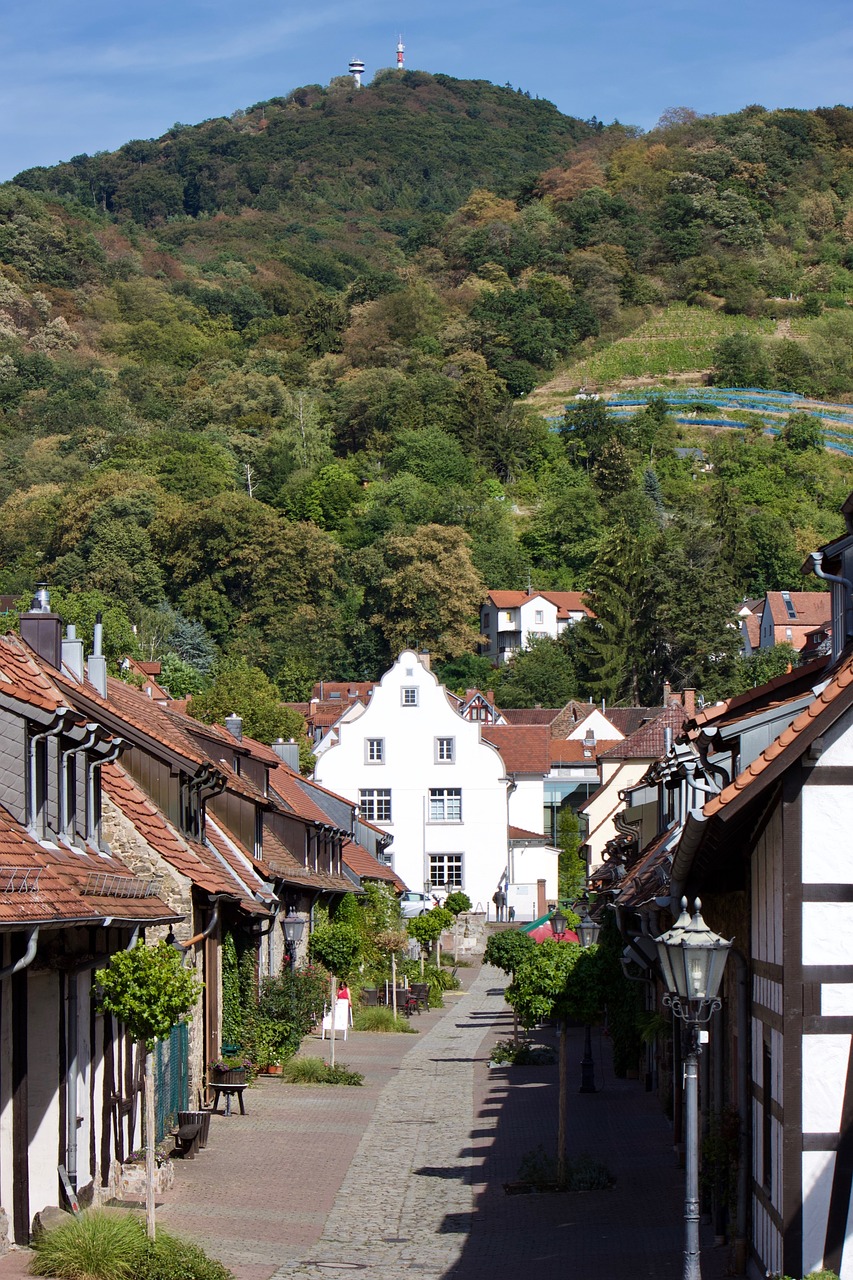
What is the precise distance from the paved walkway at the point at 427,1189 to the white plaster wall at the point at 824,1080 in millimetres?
2967

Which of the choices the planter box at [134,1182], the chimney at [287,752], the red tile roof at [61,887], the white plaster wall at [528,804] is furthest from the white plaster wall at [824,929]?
the white plaster wall at [528,804]

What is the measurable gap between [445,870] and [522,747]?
9.57 meters

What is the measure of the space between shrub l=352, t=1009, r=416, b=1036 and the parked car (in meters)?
11.4

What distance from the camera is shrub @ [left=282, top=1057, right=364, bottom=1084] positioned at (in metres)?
27.3

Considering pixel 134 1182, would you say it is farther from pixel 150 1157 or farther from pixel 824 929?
pixel 824 929

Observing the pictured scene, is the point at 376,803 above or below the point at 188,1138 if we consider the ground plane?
above

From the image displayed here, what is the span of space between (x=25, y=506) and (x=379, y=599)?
31.2 meters

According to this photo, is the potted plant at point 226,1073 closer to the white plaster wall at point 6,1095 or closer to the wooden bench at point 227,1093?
the wooden bench at point 227,1093

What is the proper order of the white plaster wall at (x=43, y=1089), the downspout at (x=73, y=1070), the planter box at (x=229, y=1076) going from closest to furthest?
the white plaster wall at (x=43, y=1089)
the downspout at (x=73, y=1070)
the planter box at (x=229, y=1076)

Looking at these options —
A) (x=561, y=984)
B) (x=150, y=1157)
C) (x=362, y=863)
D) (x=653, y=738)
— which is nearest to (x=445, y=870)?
(x=362, y=863)

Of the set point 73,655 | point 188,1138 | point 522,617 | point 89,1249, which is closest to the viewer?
point 89,1249

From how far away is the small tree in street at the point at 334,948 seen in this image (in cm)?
3525

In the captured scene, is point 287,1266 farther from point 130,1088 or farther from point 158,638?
point 158,638

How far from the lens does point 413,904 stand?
2120 inches
